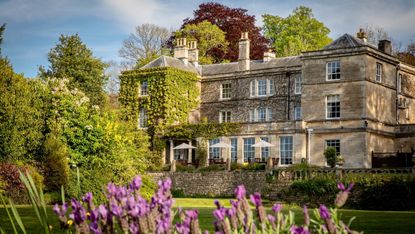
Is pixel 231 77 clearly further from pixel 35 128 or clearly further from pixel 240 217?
pixel 240 217

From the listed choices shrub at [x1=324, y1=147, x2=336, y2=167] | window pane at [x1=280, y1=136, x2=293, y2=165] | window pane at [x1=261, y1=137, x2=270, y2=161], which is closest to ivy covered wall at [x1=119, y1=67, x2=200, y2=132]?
window pane at [x1=261, y1=137, x2=270, y2=161]

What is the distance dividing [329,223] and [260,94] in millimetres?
44551

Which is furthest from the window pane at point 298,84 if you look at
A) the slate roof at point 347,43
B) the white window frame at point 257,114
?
the slate roof at point 347,43

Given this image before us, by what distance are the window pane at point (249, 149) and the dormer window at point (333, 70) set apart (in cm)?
620

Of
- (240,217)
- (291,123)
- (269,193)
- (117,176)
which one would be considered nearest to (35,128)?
(117,176)

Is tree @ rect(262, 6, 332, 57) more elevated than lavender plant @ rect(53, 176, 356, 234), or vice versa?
tree @ rect(262, 6, 332, 57)

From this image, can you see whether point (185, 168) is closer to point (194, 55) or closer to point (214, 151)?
point (214, 151)

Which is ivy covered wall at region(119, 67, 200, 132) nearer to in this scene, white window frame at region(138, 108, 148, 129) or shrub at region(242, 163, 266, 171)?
white window frame at region(138, 108, 148, 129)

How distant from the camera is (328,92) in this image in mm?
41750

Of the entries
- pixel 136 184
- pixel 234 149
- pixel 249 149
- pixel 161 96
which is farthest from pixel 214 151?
pixel 136 184

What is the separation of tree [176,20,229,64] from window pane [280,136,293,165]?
A: 66.1 ft

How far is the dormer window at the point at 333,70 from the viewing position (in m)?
41.6

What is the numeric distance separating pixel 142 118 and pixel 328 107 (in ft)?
45.2

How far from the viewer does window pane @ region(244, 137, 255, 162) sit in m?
43.9
